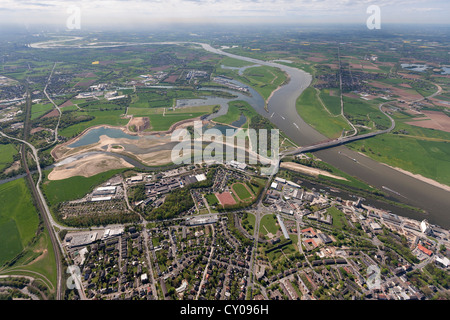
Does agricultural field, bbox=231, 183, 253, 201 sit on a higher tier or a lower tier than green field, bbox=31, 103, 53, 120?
lower

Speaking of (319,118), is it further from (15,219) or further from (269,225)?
(15,219)

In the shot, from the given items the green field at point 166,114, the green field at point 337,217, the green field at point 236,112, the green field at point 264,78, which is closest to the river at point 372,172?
the green field at point 236,112

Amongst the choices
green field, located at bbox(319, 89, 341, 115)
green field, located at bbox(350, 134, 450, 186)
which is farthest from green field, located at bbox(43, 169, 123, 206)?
green field, located at bbox(319, 89, 341, 115)

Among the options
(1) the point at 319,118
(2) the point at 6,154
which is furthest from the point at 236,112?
(2) the point at 6,154

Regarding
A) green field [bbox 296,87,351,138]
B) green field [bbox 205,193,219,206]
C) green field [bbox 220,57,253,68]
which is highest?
green field [bbox 220,57,253,68]

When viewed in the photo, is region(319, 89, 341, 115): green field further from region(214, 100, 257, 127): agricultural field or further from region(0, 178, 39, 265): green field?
region(0, 178, 39, 265): green field
